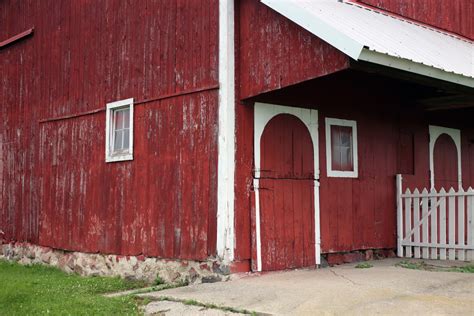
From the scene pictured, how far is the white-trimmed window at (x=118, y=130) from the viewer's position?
10.7m

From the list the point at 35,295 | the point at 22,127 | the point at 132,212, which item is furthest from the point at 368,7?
the point at 22,127

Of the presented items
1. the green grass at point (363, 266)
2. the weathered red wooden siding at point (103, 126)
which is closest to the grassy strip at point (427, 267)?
the green grass at point (363, 266)

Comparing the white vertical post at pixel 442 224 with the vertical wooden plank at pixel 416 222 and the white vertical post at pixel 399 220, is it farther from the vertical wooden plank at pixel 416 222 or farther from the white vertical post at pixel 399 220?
the white vertical post at pixel 399 220

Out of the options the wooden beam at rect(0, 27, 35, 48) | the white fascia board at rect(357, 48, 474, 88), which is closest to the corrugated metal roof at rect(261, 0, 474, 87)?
the white fascia board at rect(357, 48, 474, 88)

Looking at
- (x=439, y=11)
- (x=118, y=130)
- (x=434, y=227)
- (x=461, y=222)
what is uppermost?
(x=439, y=11)

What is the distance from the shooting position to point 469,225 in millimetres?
9562

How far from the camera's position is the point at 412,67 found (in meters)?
7.46

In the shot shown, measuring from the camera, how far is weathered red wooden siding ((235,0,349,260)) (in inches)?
303

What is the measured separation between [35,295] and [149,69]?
4073 mm

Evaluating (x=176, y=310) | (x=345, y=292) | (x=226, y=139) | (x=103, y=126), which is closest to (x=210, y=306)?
(x=176, y=310)

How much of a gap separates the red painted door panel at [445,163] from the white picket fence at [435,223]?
1.13m

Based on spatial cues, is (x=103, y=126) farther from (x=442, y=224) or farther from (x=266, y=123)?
(x=442, y=224)

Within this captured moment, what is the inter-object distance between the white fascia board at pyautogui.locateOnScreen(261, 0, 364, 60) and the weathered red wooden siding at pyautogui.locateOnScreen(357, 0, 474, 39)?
2703 mm

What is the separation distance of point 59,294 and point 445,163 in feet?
25.1
